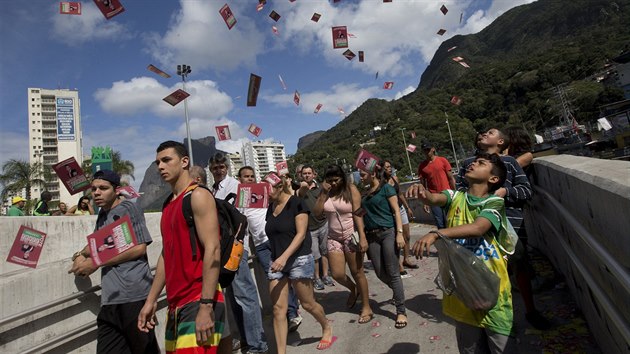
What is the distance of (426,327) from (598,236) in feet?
7.53

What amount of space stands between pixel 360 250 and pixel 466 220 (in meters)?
2.20

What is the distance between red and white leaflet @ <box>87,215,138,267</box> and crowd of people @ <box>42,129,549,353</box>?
0.22 ft

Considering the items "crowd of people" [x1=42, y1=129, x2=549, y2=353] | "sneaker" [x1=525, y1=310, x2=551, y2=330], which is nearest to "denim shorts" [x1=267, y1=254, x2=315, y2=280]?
"crowd of people" [x1=42, y1=129, x2=549, y2=353]

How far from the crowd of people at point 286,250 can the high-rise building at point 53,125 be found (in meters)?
105

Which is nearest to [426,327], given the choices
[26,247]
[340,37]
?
[26,247]

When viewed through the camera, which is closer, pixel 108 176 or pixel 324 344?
pixel 108 176

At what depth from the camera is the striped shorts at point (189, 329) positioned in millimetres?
1962

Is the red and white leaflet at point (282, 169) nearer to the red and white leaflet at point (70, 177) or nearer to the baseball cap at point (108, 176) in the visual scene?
the baseball cap at point (108, 176)

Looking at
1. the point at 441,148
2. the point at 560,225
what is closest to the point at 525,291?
the point at 560,225

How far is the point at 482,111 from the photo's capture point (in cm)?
9638

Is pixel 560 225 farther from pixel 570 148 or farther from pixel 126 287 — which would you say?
pixel 570 148

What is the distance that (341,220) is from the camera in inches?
173

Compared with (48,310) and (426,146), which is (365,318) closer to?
(426,146)

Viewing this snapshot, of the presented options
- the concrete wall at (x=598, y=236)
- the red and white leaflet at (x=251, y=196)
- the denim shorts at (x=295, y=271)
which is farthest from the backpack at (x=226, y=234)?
the concrete wall at (x=598, y=236)
